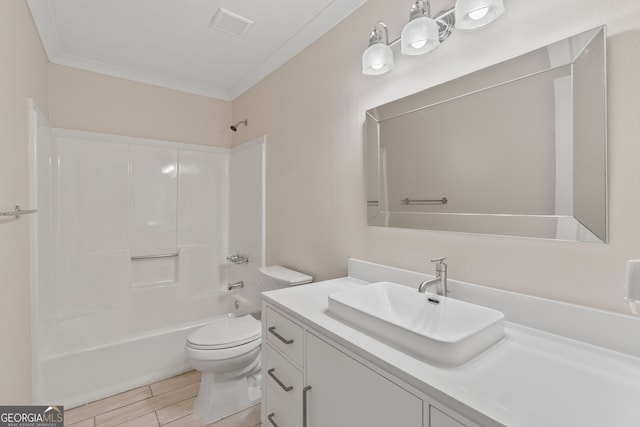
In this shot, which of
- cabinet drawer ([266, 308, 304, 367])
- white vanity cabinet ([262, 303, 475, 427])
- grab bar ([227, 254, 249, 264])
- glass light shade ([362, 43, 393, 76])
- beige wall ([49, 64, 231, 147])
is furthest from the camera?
grab bar ([227, 254, 249, 264])

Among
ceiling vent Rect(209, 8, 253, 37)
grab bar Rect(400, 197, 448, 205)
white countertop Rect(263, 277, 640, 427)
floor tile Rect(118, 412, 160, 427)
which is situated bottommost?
floor tile Rect(118, 412, 160, 427)

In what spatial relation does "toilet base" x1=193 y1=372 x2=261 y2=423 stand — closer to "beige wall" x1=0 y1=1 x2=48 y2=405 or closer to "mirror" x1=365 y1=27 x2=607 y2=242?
"beige wall" x1=0 y1=1 x2=48 y2=405

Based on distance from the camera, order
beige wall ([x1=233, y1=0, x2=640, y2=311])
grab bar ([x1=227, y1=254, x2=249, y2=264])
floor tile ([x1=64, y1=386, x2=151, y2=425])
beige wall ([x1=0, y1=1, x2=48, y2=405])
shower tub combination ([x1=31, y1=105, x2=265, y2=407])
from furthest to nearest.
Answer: grab bar ([x1=227, y1=254, x2=249, y2=264])
shower tub combination ([x1=31, y1=105, x2=265, y2=407])
floor tile ([x1=64, y1=386, x2=151, y2=425])
beige wall ([x1=0, y1=1, x2=48, y2=405])
beige wall ([x1=233, y1=0, x2=640, y2=311])

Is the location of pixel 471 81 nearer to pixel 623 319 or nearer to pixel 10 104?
pixel 623 319

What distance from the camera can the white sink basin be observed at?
2.52 feet

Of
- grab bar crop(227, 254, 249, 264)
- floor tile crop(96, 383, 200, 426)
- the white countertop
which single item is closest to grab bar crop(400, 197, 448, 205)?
the white countertop

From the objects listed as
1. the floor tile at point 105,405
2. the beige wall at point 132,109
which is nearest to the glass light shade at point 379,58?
the beige wall at point 132,109

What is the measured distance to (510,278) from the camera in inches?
41.6

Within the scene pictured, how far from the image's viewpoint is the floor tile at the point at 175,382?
2.19 m

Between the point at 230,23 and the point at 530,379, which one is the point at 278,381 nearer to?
the point at 530,379

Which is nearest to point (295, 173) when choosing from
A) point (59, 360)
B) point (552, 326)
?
point (552, 326)

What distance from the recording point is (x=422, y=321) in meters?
1.11

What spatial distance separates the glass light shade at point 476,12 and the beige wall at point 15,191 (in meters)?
1.75

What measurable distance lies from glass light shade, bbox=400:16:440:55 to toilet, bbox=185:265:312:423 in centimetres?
134
